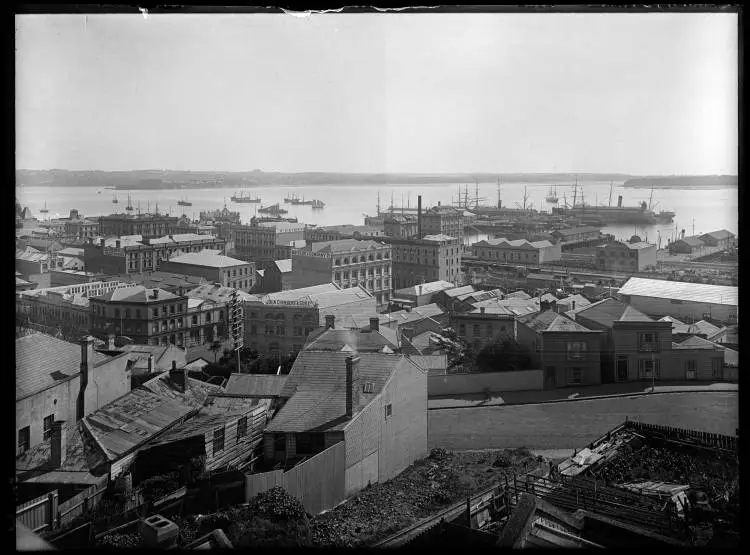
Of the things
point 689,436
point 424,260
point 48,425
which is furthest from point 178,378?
point 424,260

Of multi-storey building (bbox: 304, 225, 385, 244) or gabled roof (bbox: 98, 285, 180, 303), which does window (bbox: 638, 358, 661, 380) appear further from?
gabled roof (bbox: 98, 285, 180, 303)

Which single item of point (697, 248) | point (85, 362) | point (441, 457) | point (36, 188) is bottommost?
point (441, 457)

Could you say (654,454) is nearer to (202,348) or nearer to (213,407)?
(213,407)

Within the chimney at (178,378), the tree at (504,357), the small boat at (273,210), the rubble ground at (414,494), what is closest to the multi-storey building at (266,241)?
the small boat at (273,210)

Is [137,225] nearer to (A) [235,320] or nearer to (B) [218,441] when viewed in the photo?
(A) [235,320]

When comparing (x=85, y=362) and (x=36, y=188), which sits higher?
(x=36, y=188)

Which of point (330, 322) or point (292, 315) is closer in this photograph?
point (330, 322)
